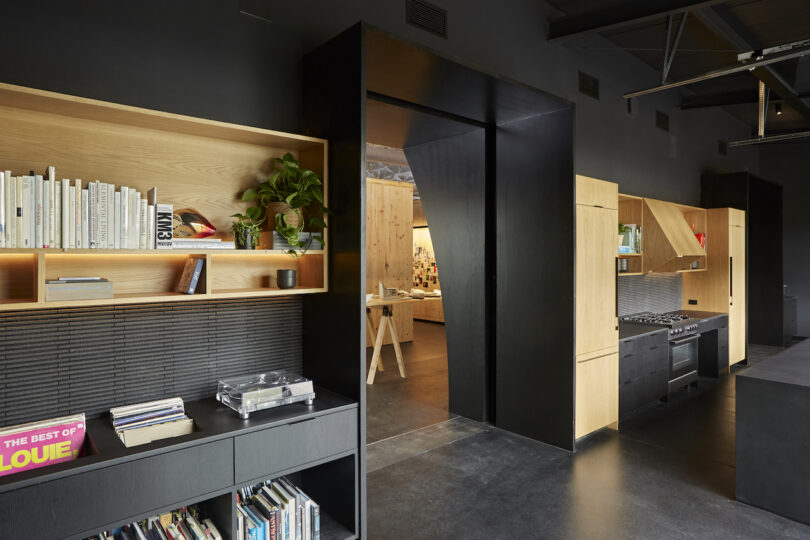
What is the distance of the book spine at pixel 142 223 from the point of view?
204 centimetres

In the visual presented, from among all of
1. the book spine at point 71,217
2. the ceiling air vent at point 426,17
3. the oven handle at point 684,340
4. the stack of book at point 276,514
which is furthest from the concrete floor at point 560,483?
the ceiling air vent at point 426,17

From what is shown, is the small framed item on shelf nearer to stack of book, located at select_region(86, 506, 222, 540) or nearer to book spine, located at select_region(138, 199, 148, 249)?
stack of book, located at select_region(86, 506, 222, 540)

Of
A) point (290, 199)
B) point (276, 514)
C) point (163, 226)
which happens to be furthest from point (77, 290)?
point (276, 514)

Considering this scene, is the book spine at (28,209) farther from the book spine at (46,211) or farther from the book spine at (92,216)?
the book spine at (92,216)

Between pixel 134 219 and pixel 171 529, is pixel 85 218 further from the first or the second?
pixel 171 529

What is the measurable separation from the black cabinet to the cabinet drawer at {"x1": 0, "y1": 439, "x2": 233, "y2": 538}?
12.2 ft

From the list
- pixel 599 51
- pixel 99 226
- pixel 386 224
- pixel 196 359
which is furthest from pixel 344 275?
pixel 386 224

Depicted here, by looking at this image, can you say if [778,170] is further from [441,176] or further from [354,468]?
[354,468]

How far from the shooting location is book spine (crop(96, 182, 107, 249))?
1942 mm

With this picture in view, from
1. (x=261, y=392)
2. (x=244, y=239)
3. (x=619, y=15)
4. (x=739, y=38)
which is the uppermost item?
(x=739, y=38)

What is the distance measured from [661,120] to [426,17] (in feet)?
14.7

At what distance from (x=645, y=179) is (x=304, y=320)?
5128 mm

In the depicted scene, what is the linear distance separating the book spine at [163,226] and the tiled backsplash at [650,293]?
16.7ft

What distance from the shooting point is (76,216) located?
6.23ft
